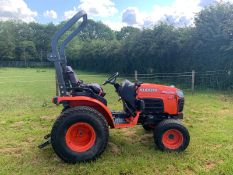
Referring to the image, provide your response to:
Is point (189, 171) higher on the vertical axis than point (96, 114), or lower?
lower

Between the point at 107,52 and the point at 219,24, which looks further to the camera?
the point at 107,52

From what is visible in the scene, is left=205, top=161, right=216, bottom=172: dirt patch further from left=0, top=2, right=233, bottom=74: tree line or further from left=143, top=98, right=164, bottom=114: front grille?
left=0, top=2, right=233, bottom=74: tree line

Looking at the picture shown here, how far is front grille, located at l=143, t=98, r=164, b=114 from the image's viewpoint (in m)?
5.01

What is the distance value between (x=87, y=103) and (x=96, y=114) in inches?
12.2

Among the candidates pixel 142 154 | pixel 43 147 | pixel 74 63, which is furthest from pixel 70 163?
pixel 74 63

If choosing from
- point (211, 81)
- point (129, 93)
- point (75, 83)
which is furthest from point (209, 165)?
point (211, 81)

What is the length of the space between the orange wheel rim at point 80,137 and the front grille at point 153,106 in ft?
3.64

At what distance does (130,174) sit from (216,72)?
433 inches

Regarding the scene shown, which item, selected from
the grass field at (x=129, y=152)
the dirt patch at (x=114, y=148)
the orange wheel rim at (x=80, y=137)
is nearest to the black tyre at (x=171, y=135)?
the grass field at (x=129, y=152)

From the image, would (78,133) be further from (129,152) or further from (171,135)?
(171,135)

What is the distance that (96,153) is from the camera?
14.5ft

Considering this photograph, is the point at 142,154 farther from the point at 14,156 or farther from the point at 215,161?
the point at 14,156

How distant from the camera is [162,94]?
5.02m

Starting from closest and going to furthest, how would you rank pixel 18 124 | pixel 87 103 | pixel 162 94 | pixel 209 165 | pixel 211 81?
pixel 209 165 → pixel 87 103 → pixel 162 94 → pixel 18 124 → pixel 211 81
